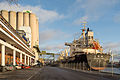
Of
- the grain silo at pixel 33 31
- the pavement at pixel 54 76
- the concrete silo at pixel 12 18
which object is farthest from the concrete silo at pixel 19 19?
the pavement at pixel 54 76

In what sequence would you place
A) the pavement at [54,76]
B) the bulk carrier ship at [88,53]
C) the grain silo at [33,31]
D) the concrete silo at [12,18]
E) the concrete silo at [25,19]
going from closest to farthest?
the pavement at [54,76], the bulk carrier ship at [88,53], the grain silo at [33,31], the concrete silo at [25,19], the concrete silo at [12,18]

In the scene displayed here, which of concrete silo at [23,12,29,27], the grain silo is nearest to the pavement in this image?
the grain silo

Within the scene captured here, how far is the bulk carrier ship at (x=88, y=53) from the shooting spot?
50.6m

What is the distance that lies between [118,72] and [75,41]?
211 feet

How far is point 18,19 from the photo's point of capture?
17000cm

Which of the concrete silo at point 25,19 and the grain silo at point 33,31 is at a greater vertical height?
the concrete silo at point 25,19

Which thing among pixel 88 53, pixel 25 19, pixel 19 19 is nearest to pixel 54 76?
pixel 88 53

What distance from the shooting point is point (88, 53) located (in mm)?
54438

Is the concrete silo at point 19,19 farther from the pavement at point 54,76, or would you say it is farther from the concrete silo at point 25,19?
the pavement at point 54,76

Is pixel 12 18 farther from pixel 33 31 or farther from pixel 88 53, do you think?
pixel 88 53

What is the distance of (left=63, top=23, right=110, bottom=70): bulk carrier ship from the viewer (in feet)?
166

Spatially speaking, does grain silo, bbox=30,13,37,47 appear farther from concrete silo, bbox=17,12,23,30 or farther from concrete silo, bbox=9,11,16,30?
concrete silo, bbox=9,11,16,30

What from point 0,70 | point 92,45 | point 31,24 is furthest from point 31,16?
point 0,70

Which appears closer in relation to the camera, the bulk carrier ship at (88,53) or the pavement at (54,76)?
the pavement at (54,76)
